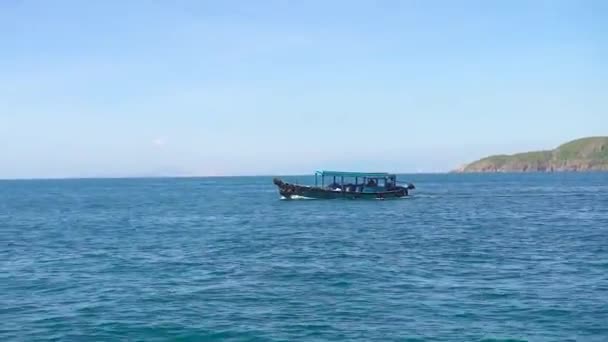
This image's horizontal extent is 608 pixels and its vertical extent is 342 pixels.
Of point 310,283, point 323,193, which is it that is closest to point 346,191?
point 323,193

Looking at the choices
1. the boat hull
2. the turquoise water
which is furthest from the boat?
the turquoise water

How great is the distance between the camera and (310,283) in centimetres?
3111

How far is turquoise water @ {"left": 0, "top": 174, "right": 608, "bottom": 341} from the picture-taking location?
23.5 meters

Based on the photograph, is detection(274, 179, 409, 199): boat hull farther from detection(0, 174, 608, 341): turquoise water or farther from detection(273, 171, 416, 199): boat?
detection(0, 174, 608, 341): turquoise water

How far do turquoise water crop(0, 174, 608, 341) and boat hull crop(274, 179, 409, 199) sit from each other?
4374 cm

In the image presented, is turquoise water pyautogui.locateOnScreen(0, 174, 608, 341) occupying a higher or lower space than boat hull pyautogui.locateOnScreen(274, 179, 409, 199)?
lower

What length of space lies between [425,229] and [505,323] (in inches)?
1278

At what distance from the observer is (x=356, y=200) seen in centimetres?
10344

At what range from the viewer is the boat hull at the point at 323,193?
103 metres

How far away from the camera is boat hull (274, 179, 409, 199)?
10325cm

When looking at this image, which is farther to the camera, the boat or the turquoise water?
the boat

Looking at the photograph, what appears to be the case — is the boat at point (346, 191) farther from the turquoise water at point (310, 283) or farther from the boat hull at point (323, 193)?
the turquoise water at point (310, 283)

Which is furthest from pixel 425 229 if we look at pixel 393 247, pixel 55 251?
pixel 55 251

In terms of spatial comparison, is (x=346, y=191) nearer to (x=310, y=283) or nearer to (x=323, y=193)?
(x=323, y=193)
